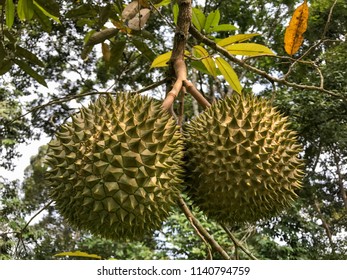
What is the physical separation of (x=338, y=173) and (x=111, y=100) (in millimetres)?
7021

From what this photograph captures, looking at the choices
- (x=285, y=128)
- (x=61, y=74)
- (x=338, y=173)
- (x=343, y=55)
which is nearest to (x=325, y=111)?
(x=343, y=55)

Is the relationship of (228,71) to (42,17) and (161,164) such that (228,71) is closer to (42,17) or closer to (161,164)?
(161,164)

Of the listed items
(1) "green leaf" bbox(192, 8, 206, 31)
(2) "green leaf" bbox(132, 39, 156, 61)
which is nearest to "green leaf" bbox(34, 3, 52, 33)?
(2) "green leaf" bbox(132, 39, 156, 61)

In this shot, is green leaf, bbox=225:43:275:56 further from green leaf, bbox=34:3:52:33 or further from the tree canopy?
the tree canopy

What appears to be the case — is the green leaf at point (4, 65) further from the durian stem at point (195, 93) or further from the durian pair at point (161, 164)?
the durian stem at point (195, 93)

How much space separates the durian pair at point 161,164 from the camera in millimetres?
835

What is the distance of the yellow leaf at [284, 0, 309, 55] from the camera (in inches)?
38.5

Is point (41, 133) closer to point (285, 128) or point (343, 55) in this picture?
point (343, 55)

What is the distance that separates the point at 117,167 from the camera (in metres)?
0.83

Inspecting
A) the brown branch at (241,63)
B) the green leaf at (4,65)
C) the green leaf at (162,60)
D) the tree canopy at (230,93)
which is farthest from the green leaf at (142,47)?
the tree canopy at (230,93)

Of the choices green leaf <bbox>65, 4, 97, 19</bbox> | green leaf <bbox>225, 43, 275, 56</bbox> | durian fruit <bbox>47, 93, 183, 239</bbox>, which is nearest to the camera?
durian fruit <bbox>47, 93, 183, 239</bbox>

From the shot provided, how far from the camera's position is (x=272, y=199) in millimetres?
977

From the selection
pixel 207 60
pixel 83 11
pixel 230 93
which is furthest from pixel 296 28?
pixel 230 93

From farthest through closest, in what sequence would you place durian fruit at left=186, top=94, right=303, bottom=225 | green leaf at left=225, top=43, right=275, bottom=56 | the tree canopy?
1. the tree canopy
2. green leaf at left=225, top=43, right=275, bottom=56
3. durian fruit at left=186, top=94, right=303, bottom=225
